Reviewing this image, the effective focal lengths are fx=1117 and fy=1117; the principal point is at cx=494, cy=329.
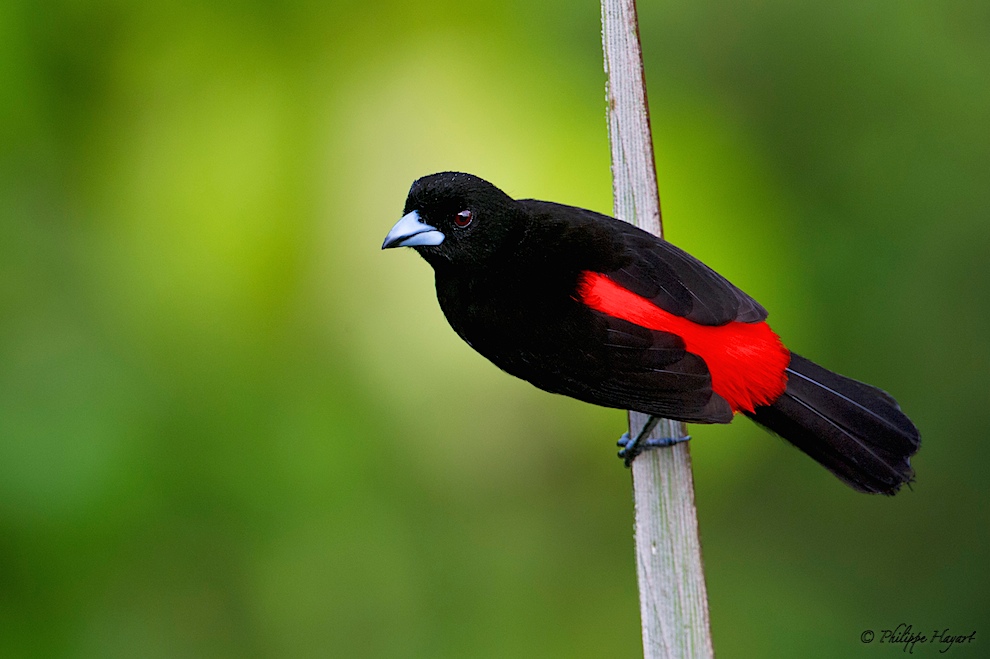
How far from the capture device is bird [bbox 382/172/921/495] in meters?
2.13

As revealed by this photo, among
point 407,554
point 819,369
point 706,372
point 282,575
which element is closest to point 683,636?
point 706,372

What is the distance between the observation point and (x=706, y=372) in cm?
213

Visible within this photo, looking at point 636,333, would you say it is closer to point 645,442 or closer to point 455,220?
point 645,442

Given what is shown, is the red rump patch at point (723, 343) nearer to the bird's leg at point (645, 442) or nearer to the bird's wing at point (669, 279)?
A: the bird's wing at point (669, 279)

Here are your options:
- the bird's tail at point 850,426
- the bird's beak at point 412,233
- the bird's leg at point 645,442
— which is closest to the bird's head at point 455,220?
the bird's beak at point 412,233

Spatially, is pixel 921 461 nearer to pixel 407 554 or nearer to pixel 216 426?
pixel 407 554

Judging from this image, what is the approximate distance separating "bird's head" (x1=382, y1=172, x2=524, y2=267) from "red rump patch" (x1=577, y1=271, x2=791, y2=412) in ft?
0.73

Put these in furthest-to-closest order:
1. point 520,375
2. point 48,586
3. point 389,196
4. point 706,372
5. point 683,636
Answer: point 389,196
point 48,586
point 520,375
point 706,372
point 683,636

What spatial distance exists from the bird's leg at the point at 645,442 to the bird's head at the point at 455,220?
1.57 ft

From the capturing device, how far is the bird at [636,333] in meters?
2.13

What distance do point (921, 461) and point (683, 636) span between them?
1.43 metres

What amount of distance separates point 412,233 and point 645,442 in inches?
24.1

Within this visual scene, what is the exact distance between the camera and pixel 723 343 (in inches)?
85.4

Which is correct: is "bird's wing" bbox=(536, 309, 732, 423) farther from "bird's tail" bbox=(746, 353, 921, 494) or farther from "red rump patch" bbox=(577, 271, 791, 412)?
"bird's tail" bbox=(746, 353, 921, 494)
